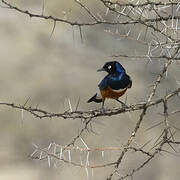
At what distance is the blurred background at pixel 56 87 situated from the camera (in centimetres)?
1063

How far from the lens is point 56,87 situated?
1237 cm

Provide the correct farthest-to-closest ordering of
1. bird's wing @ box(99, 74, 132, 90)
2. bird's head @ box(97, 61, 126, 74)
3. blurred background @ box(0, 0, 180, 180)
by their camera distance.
Result: blurred background @ box(0, 0, 180, 180), bird's head @ box(97, 61, 126, 74), bird's wing @ box(99, 74, 132, 90)

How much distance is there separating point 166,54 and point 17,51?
1045cm

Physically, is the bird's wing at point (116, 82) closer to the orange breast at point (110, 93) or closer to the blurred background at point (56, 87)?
the orange breast at point (110, 93)

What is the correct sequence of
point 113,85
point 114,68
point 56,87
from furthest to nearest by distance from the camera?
point 56,87
point 114,68
point 113,85

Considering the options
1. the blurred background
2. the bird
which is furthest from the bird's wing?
the blurred background

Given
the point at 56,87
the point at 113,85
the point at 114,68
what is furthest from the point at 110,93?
the point at 56,87

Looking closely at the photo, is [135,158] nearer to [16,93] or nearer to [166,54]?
[16,93]

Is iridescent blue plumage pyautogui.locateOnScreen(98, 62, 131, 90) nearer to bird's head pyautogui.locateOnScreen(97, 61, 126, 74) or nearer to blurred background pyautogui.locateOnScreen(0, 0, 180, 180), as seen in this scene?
bird's head pyautogui.locateOnScreen(97, 61, 126, 74)

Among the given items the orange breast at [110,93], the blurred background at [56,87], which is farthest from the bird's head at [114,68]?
the blurred background at [56,87]

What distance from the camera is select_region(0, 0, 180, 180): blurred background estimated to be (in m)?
10.6

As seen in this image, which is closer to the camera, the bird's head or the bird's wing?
the bird's wing

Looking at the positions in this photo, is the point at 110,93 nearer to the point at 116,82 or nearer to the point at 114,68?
the point at 116,82

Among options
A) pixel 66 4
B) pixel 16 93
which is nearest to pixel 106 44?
pixel 66 4
